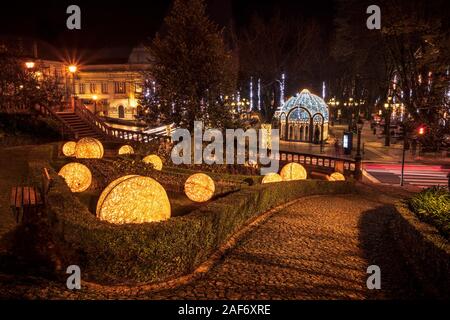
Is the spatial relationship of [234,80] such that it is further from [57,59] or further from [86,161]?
[57,59]

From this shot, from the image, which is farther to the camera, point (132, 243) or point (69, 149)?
point (69, 149)

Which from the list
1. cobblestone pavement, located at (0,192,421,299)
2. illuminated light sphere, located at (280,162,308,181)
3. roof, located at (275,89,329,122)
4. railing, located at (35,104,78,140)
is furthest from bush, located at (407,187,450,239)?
roof, located at (275,89,329,122)

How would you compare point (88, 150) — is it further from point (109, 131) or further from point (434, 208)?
point (434, 208)

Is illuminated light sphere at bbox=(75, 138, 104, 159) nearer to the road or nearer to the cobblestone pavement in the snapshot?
the cobblestone pavement

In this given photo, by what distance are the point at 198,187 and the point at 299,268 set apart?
5091 mm

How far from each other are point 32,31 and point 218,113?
109 feet

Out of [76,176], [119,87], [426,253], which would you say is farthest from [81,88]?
[426,253]

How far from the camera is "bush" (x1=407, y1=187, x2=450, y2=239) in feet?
25.9

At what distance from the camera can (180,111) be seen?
18000 millimetres

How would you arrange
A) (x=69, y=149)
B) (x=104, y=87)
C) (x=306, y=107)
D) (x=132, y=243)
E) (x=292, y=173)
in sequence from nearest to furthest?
(x=132, y=243) → (x=292, y=173) → (x=69, y=149) → (x=306, y=107) → (x=104, y=87)

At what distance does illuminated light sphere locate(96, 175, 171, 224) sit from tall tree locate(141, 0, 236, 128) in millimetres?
10454

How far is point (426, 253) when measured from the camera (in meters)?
7.04

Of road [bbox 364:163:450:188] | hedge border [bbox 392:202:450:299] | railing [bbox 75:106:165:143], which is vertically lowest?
road [bbox 364:163:450:188]

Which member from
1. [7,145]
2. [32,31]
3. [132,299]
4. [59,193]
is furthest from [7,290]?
[32,31]
